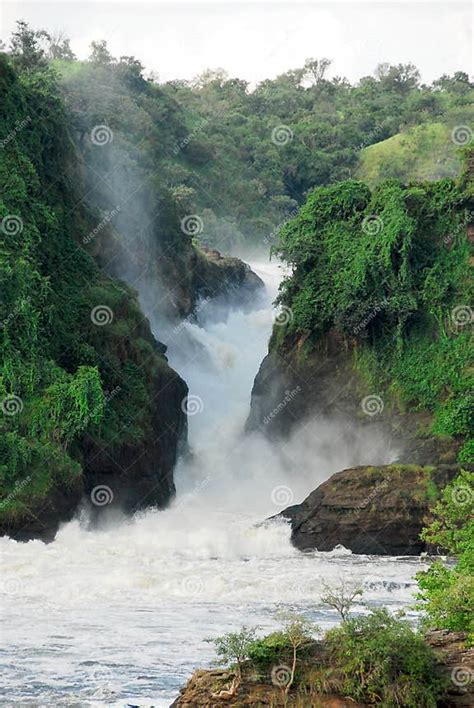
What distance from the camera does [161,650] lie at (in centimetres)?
1664

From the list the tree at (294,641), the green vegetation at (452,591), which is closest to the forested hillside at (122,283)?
the green vegetation at (452,591)

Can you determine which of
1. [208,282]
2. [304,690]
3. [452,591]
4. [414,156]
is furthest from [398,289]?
[414,156]

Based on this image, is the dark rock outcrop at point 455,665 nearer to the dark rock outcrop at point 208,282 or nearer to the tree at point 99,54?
the dark rock outcrop at point 208,282

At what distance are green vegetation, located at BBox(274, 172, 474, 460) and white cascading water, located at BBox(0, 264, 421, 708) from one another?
305cm

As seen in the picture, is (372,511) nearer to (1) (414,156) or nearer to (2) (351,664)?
(2) (351,664)

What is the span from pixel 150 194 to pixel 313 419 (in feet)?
42.7

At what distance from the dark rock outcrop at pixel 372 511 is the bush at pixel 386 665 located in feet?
48.1

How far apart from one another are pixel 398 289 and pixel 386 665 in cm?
2426

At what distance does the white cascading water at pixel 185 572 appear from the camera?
1549 cm

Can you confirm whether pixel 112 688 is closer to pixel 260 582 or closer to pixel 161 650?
pixel 161 650

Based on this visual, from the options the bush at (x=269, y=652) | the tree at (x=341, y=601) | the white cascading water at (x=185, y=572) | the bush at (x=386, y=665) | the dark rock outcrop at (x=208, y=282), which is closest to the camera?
the bush at (x=386, y=665)

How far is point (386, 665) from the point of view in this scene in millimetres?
11883

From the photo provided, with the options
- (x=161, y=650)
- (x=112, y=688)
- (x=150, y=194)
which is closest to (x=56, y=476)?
(x=161, y=650)

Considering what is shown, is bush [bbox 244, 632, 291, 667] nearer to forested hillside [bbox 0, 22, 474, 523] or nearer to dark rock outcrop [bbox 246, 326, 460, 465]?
forested hillside [bbox 0, 22, 474, 523]
